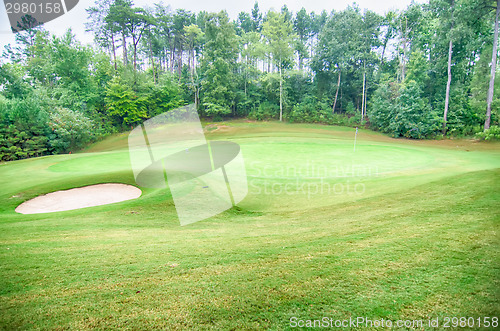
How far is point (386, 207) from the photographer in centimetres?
650

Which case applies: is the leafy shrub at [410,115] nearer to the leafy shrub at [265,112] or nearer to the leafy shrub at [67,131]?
the leafy shrub at [265,112]

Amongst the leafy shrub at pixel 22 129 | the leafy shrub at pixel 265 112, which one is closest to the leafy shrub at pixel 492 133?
the leafy shrub at pixel 265 112

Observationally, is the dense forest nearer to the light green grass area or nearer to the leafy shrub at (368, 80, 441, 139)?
the leafy shrub at (368, 80, 441, 139)

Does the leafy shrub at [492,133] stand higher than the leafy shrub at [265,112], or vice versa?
the leafy shrub at [265,112]

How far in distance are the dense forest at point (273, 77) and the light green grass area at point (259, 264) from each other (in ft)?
85.3

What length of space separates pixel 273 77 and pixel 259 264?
1541 inches

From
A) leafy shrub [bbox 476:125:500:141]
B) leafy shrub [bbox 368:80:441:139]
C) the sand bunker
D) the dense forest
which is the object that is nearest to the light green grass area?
the sand bunker

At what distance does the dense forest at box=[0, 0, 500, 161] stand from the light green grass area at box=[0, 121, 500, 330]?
85.3ft

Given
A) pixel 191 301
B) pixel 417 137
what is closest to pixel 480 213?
pixel 191 301

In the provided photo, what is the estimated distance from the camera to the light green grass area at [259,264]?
2148 millimetres

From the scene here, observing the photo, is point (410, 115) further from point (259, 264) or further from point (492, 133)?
point (259, 264)

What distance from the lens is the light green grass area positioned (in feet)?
7.05

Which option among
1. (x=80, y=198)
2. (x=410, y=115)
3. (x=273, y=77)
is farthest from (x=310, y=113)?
(x=80, y=198)

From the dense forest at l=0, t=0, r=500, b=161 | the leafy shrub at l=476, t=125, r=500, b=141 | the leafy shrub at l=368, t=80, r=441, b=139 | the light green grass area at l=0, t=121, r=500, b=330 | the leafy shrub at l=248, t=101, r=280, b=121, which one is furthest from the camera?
the leafy shrub at l=248, t=101, r=280, b=121
